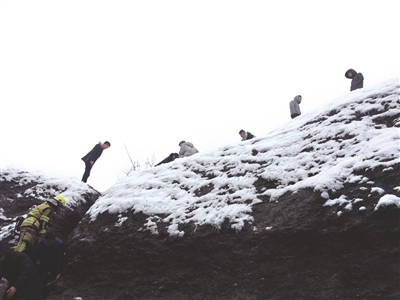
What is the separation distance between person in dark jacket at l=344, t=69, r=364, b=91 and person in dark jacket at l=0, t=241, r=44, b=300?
10347 millimetres

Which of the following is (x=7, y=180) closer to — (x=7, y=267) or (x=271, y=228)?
(x=7, y=267)

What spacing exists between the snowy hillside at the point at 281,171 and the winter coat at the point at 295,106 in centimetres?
284

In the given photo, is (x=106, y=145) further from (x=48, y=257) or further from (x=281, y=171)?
(x=281, y=171)

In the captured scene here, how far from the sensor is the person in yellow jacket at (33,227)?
6.93 meters

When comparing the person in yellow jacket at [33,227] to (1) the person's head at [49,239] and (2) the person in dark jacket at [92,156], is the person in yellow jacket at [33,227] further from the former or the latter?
(2) the person in dark jacket at [92,156]

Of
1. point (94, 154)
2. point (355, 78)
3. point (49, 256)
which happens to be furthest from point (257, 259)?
point (94, 154)

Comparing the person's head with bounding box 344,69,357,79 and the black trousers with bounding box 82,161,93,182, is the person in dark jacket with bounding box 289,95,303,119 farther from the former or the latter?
the black trousers with bounding box 82,161,93,182

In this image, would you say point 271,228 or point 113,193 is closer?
point 271,228

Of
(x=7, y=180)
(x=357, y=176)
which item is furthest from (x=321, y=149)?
(x=7, y=180)

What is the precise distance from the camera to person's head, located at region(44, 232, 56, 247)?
21.5 feet

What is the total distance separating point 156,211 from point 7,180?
5.56 m

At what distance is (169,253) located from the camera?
6.64m

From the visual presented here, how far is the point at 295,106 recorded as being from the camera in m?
12.3

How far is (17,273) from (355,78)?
10730 millimetres
